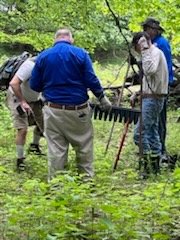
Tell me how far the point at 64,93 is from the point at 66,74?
0.21 m

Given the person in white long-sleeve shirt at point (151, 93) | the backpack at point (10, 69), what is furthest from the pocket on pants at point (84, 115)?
the backpack at point (10, 69)

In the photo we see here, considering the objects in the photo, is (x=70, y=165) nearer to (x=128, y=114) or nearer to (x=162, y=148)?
(x=128, y=114)

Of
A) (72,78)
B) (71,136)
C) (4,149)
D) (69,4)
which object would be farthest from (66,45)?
(69,4)

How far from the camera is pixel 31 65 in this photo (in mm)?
6875

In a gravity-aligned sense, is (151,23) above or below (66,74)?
above

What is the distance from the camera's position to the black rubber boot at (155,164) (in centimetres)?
658

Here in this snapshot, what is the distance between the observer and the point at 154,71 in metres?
6.46

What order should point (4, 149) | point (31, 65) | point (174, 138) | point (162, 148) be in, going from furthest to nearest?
point (174, 138), point (4, 149), point (162, 148), point (31, 65)

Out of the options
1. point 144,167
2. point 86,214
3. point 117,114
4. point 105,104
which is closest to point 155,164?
point 144,167

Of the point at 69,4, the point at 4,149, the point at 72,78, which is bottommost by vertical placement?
the point at 4,149

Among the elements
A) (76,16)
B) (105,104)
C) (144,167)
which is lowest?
(144,167)

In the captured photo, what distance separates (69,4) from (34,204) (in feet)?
28.0

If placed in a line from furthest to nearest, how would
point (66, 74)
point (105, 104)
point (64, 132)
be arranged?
1. point (105, 104)
2. point (64, 132)
3. point (66, 74)

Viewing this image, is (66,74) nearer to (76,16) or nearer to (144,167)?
(144,167)
